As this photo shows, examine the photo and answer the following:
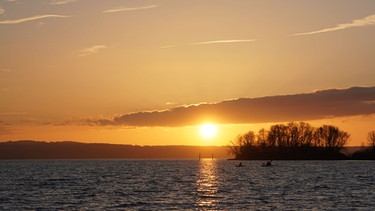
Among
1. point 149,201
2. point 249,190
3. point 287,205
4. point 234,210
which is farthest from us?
Answer: point 249,190

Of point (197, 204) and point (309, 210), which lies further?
point (197, 204)

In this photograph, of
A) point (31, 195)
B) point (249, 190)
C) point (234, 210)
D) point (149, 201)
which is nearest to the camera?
point (234, 210)

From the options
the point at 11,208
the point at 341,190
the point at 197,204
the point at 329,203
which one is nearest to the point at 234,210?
the point at 197,204

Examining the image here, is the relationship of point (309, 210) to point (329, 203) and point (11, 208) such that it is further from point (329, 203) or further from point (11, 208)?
point (11, 208)

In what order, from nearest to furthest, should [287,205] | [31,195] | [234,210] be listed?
[234,210]
[287,205]
[31,195]

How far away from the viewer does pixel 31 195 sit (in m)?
90.9

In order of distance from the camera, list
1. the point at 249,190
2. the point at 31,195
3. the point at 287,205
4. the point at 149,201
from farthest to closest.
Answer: the point at 249,190, the point at 31,195, the point at 149,201, the point at 287,205

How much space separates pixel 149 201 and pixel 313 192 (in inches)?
1108

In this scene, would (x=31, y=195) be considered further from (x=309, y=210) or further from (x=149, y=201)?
(x=309, y=210)

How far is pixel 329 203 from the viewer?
7538 centimetres

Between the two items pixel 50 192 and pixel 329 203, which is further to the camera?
pixel 50 192

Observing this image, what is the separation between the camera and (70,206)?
73688 millimetres

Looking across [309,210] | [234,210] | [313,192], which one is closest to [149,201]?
[234,210]

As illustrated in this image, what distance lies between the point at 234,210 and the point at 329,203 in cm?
1464
